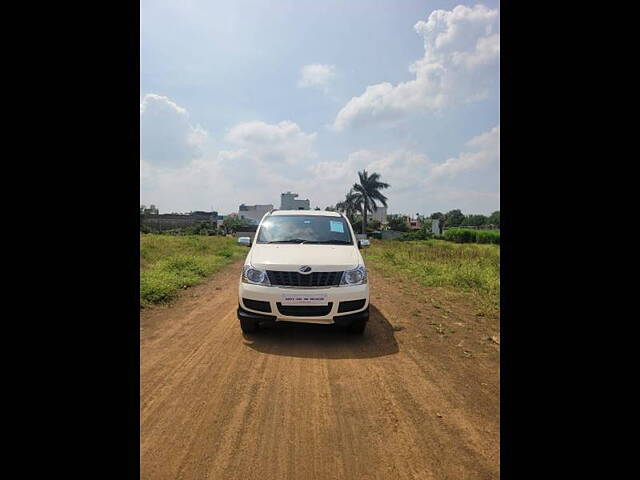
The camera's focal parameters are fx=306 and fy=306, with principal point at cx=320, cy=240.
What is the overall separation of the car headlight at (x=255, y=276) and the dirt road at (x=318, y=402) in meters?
0.79

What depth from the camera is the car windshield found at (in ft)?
16.1

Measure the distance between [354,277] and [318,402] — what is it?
1.73 metres

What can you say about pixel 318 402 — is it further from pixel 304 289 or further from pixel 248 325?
pixel 248 325

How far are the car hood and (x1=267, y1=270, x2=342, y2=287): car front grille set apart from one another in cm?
7

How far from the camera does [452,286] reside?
8.15m

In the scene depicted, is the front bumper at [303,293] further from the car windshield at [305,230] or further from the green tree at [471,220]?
the green tree at [471,220]

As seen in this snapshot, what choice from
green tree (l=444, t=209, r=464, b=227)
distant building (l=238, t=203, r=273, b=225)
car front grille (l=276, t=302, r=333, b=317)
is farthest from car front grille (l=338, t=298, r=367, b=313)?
distant building (l=238, t=203, r=273, b=225)

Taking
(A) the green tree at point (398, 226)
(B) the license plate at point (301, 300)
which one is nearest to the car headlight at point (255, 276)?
(B) the license plate at point (301, 300)

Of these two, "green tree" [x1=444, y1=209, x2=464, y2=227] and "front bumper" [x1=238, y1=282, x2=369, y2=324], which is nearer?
"front bumper" [x1=238, y1=282, x2=369, y2=324]

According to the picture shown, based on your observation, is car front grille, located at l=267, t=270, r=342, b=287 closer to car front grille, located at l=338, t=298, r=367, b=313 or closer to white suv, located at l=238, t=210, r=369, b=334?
white suv, located at l=238, t=210, r=369, b=334
